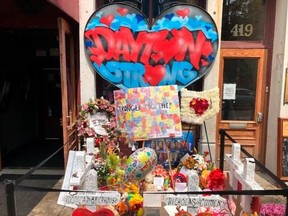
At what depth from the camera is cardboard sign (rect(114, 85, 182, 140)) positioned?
12.6 ft

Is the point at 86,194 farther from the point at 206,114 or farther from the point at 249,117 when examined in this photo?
the point at 249,117

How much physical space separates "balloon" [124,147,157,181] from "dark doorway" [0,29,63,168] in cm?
285

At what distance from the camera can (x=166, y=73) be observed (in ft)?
16.0

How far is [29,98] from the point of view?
22.4 ft

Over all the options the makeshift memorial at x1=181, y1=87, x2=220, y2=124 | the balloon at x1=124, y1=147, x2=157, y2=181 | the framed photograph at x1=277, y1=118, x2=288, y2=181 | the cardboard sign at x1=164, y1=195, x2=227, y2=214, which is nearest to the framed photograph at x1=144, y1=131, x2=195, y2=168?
the makeshift memorial at x1=181, y1=87, x2=220, y2=124

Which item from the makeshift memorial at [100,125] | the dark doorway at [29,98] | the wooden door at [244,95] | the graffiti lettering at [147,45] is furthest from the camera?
the dark doorway at [29,98]

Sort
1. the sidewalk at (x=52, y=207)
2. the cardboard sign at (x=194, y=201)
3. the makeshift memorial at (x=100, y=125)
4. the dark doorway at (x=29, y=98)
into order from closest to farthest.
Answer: the cardboard sign at (x=194, y=201)
the sidewalk at (x=52, y=207)
the makeshift memorial at (x=100, y=125)
the dark doorway at (x=29, y=98)

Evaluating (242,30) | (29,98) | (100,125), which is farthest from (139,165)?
(29,98)

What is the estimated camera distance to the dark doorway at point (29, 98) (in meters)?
5.73

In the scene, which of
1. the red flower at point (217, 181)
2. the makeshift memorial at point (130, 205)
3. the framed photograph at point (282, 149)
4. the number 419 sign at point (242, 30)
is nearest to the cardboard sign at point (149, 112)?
the red flower at point (217, 181)

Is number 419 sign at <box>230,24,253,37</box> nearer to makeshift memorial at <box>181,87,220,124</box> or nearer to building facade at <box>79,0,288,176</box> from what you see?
building facade at <box>79,0,288,176</box>

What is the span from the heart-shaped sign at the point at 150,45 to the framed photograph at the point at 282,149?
148 cm

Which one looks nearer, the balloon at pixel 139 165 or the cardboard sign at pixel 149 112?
the balloon at pixel 139 165

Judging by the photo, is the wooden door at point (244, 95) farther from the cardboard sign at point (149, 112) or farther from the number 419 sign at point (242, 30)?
the cardboard sign at point (149, 112)
